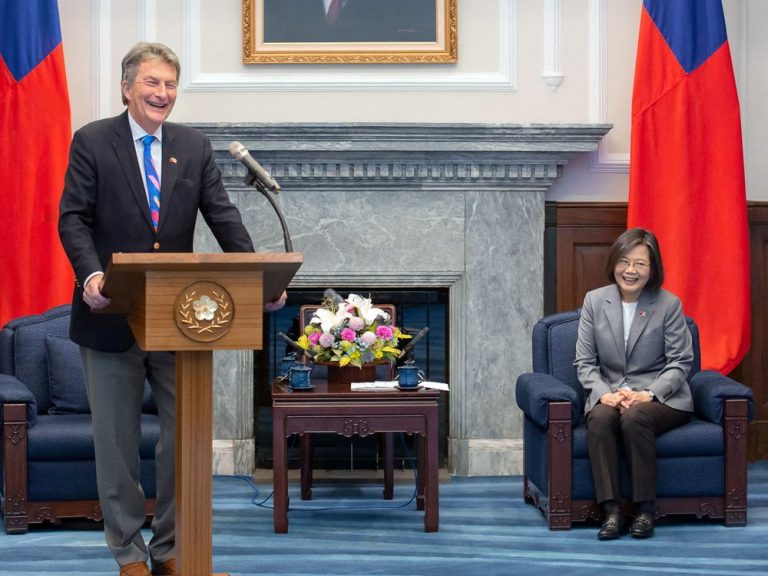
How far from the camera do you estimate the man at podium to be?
3.19 m

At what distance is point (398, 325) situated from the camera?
6074mm

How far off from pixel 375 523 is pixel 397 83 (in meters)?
2.32

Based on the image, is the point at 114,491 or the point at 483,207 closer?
the point at 114,491

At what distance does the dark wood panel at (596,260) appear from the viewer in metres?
6.00

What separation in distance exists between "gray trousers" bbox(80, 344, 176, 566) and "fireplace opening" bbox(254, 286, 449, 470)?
2583 mm

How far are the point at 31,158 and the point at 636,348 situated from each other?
3.01 metres

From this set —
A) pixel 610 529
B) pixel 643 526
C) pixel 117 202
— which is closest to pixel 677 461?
pixel 643 526

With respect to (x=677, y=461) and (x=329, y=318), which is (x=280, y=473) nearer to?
(x=329, y=318)

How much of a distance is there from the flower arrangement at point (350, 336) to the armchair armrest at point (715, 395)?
4.25 feet

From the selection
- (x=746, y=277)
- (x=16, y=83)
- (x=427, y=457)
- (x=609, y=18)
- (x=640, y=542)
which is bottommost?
(x=640, y=542)

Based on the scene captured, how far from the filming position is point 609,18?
600 cm

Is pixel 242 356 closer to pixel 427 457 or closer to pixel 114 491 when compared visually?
pixel 427 457

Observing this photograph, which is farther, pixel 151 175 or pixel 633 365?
pixel 633 365

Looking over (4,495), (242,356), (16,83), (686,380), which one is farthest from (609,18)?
(4,495)
